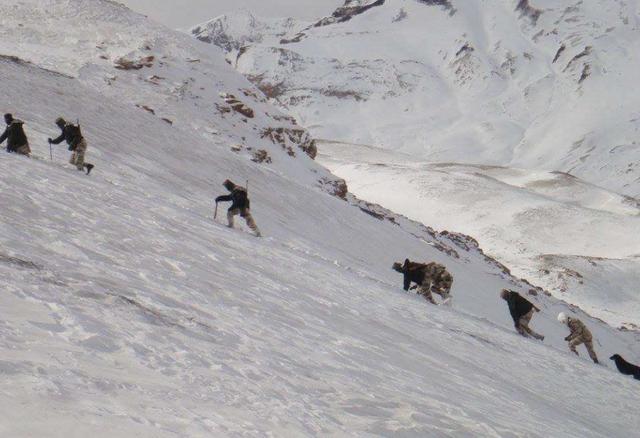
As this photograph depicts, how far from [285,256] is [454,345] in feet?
14.8

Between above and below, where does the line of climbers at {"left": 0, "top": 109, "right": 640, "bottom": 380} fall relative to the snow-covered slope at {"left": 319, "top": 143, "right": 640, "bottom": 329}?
below

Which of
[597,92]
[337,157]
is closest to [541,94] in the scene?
[597,92]

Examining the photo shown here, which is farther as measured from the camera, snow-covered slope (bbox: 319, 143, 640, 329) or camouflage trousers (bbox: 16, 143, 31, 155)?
snow-covered slope (bbox: 319, 143, 640, 329)

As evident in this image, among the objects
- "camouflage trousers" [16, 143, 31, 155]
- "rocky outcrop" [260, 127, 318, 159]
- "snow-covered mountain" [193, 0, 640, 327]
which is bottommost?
Answer: "camouflage trousers" [16, 143, 31, 155]

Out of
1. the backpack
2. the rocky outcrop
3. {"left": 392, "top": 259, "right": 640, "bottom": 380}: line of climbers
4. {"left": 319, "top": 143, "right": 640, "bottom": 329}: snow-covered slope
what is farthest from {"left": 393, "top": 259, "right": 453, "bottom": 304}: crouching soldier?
{"left": 319, "top": 143, "right": 640, "bottom": 329}: snow-covered slope

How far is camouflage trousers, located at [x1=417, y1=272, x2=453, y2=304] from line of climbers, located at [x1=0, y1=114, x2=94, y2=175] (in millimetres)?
8441

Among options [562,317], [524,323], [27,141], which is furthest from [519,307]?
[27,141]

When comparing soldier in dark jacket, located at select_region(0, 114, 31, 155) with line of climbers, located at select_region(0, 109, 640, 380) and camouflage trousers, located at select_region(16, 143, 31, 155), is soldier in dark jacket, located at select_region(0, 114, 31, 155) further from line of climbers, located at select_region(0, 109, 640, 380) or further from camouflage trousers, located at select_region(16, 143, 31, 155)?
line of climbers, located at select_region(0, 109, 640, 380)

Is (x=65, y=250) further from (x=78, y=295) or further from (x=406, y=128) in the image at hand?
(x=406, y=128)

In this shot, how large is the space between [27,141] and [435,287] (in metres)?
10.6

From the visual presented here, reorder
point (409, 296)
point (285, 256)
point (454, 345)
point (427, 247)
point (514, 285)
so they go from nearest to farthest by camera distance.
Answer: point (454, 345) < point (285, 256) < point (409, 296) < point (427, 247) < point (514, 285)

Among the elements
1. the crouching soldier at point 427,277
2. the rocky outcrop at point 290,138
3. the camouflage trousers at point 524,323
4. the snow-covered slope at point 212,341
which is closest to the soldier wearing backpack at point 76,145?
the snow-covered slope at point 212,341

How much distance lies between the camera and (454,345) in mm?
11203

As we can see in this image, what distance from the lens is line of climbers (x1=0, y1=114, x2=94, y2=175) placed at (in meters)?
14.8
